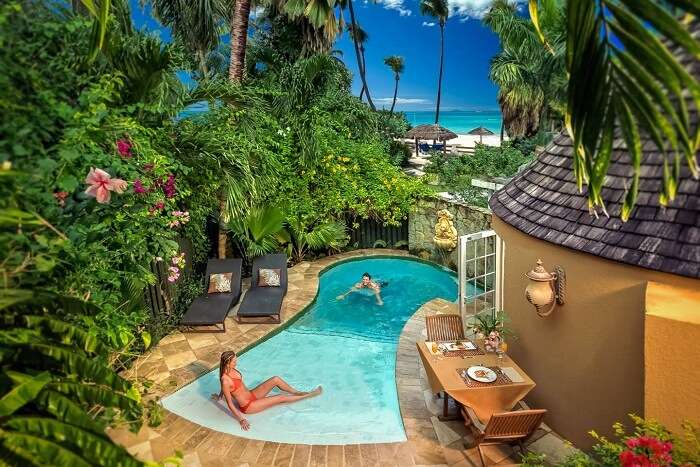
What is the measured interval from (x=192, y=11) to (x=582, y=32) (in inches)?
644

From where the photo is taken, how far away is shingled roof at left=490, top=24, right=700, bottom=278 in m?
4.98

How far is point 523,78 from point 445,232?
1217cm

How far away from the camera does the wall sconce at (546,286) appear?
6.57 metres

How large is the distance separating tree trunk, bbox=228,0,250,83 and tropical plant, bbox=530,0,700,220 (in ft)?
40.1

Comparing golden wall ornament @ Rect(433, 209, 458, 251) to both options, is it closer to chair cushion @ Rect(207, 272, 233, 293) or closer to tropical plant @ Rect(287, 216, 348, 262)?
tropical plant @ Rect(287, 216, 348, 262)

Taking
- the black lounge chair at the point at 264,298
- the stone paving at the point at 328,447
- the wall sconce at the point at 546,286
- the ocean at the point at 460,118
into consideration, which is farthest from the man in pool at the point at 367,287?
the ocean at the point at 460,118

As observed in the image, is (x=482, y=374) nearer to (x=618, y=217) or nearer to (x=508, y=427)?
(x=508, y=427)

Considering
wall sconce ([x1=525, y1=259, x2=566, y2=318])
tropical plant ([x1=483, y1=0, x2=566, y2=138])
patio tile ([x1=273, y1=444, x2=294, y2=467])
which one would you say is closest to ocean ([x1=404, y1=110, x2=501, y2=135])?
tropical plant ([x1=483, y1=0, x2=566, y2=138])

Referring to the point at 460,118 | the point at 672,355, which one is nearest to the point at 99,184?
the point at 672,355

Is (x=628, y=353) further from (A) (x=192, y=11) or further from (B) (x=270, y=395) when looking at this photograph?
(A) (x=192, y=11)

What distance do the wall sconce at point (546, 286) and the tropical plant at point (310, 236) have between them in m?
9.88

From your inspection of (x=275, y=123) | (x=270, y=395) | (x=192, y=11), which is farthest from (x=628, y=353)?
(x=192, y=11)

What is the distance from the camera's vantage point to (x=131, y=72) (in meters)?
7.30

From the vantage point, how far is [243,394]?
8.09 meters
